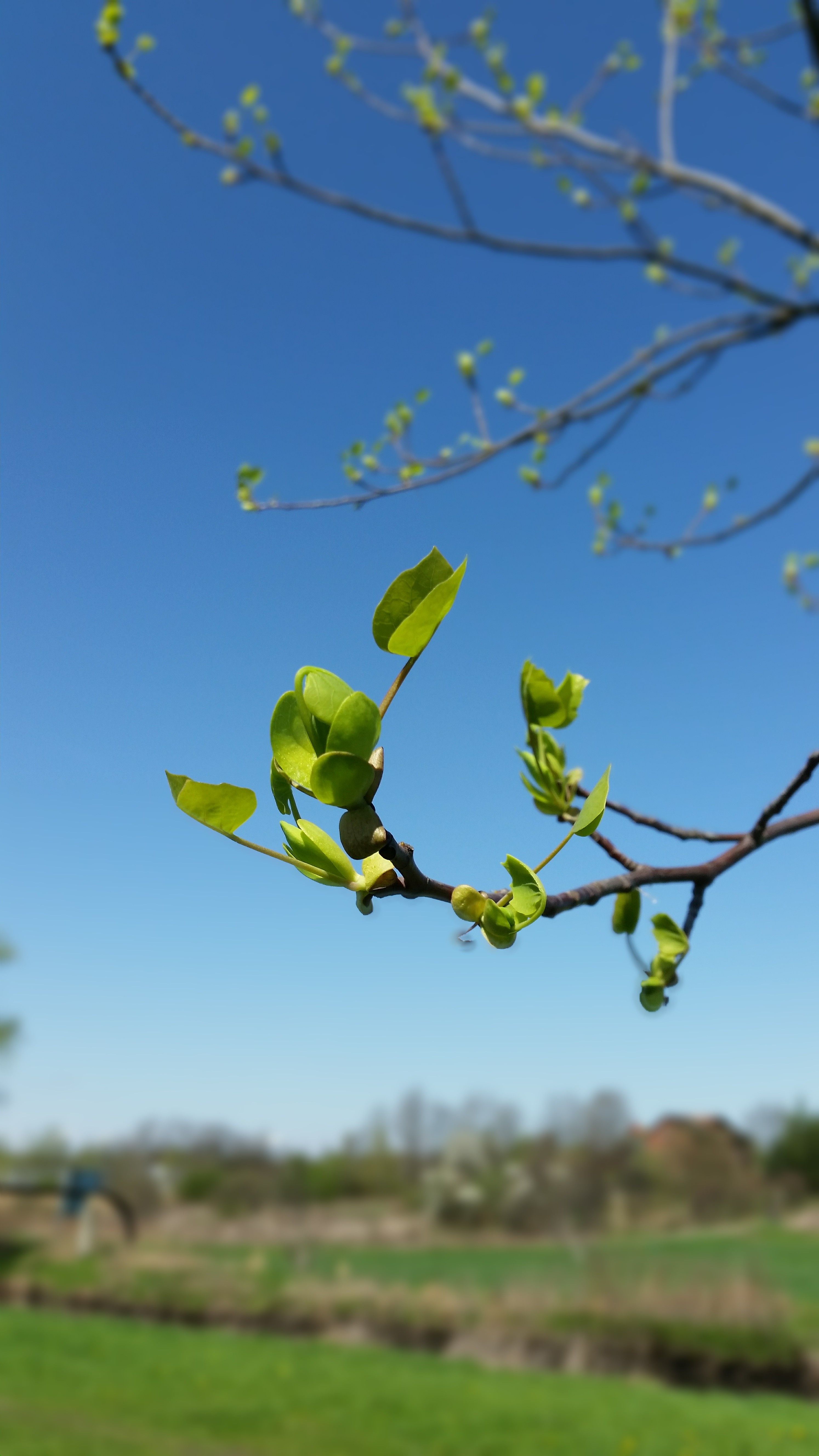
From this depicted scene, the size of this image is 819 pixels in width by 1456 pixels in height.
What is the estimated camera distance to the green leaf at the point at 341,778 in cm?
19

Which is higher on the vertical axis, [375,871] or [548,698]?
[548,698]

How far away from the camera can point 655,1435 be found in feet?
16.5

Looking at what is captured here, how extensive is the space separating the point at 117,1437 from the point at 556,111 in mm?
6120

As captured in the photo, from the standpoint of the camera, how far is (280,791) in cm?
22

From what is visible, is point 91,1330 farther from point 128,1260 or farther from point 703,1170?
point 703,1170

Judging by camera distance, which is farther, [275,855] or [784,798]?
[784,798]

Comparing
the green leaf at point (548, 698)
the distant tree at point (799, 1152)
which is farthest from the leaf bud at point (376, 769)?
the distant tree at point (799, 1152)

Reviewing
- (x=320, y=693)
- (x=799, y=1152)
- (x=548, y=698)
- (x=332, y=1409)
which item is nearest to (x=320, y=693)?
(x=320, y=693)

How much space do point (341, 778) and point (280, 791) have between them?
34 mm

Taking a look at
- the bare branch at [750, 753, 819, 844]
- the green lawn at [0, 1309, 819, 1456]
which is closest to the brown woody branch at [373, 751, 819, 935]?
the bare branch at [750, 753, 819, 844]

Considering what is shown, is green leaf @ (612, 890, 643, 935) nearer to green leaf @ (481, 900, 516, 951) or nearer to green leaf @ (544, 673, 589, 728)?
green leaf @ (544, 673, 589, 728)

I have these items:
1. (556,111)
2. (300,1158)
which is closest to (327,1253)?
(300,1158)

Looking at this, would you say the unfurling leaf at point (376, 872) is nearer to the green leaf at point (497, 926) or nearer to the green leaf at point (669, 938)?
the green leaf at point (497, 926)

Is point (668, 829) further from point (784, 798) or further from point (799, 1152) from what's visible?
point (799, 1152)
